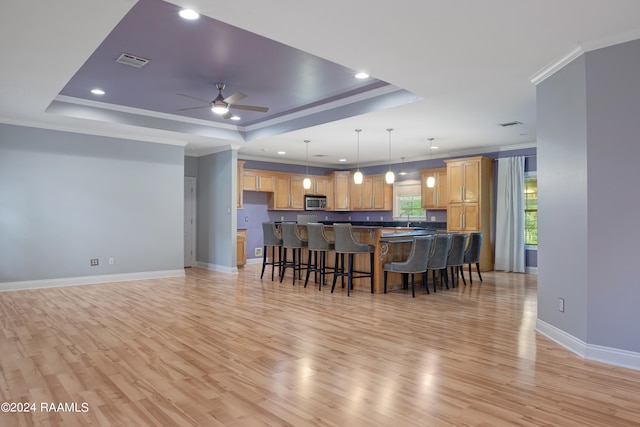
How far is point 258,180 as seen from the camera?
9.79 metres

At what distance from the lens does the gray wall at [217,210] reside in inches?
324

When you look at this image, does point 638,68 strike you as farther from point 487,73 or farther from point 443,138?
point 443,138

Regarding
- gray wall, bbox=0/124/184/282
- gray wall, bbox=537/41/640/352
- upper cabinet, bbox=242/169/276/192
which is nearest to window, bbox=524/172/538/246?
gray wall, bbox=537/41/640/352

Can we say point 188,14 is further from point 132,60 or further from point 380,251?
point 380,251

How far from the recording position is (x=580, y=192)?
3395 millimetres

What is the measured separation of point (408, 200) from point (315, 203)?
2.54 meters

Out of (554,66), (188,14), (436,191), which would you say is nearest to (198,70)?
(188,14)

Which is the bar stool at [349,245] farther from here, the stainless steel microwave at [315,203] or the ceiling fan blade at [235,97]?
the stainless steel microwave at [315,203]

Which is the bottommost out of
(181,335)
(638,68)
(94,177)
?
(181,335)

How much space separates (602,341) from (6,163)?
26.0 ft

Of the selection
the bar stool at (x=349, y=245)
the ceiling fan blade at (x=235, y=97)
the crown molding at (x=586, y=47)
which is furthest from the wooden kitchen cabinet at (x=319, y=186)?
the crown molding at (x=586, y=47)

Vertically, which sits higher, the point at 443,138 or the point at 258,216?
the point at 443,138

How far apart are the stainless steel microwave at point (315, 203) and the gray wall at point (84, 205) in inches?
147

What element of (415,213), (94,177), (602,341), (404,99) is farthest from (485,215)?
(94,177)
